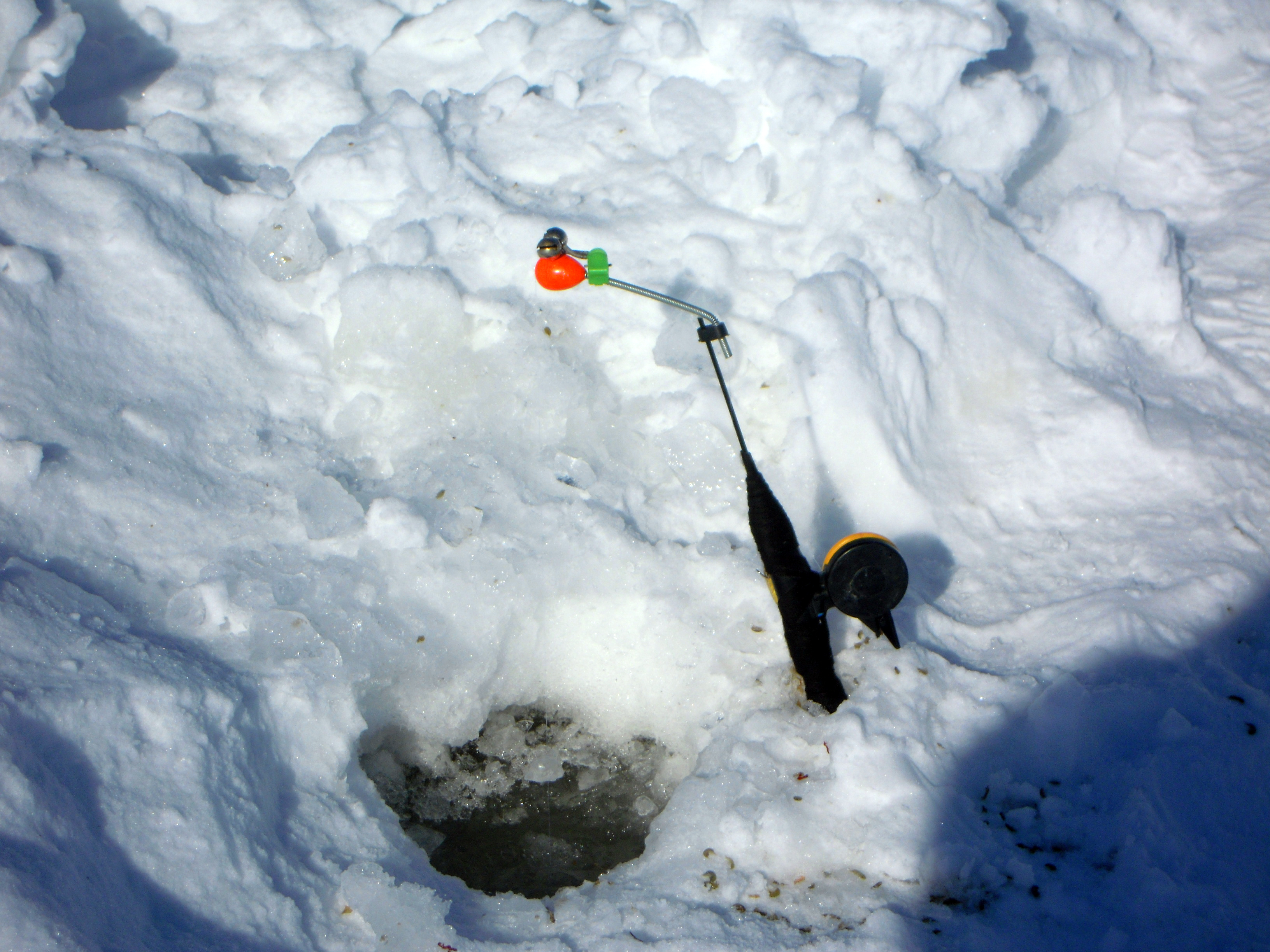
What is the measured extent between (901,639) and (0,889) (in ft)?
7.04

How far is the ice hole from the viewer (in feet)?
7.91

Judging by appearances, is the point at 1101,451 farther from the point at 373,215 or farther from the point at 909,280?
the point at 373,215

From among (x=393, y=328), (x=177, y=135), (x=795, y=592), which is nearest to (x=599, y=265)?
(x=393, y=328)

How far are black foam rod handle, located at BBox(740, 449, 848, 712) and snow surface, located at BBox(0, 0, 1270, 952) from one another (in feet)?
0.32

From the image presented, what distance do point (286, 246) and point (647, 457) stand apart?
4.97 ft

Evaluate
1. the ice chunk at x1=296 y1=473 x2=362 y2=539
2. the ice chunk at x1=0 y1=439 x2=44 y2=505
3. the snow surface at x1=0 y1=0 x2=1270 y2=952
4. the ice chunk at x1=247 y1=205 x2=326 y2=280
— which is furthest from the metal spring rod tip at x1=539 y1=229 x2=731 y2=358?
the ice chunk at x1=0 y1=439 x2=44 y2=505

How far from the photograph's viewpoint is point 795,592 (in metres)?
2.33

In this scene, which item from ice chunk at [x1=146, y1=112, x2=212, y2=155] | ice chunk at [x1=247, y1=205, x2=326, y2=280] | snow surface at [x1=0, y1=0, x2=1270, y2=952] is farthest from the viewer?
ice chunk at [x1=146, y1=112, x2=212, y2=155]

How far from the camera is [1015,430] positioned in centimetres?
292

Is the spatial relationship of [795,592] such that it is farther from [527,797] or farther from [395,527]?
[395,527]

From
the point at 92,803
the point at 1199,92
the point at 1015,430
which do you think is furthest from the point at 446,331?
the point at 1199,92

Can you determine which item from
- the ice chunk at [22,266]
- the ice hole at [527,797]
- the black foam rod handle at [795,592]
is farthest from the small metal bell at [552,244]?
the ice chunk at [22,266]

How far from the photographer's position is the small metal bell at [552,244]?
2.48 metres

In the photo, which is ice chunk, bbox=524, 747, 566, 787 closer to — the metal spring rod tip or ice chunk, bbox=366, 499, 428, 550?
ice chunk, bbox=366, 499, 428, 550
